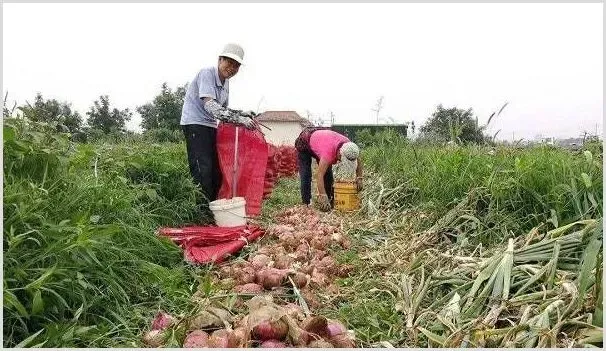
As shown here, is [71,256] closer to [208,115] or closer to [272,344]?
[272,344]

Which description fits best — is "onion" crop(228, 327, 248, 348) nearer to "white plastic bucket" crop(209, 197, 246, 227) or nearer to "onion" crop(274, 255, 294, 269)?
"onion" crop(274, 255, 294, 269)

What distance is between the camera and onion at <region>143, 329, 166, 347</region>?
164 cm

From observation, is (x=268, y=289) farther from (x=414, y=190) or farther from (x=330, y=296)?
(x=414, y=190)

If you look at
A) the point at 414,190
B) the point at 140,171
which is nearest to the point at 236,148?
the point at 140,171

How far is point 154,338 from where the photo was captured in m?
1.67

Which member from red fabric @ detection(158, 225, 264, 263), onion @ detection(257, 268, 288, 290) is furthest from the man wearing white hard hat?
onion @ detection(257, 268, 288, 290)

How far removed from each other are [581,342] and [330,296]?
1078 millimetres

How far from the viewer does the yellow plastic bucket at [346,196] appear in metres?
4.74

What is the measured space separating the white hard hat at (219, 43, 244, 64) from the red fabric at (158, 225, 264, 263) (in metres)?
1.38

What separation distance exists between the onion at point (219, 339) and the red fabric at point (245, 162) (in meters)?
2.68

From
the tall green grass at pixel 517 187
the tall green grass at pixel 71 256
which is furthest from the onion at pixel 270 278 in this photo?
the tall green grass at pixel 517 187

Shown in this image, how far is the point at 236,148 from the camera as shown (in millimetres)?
4125

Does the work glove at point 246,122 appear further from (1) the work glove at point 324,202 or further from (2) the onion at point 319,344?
(2) the onion at point 319,344

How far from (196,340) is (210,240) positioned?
157 centimetres
